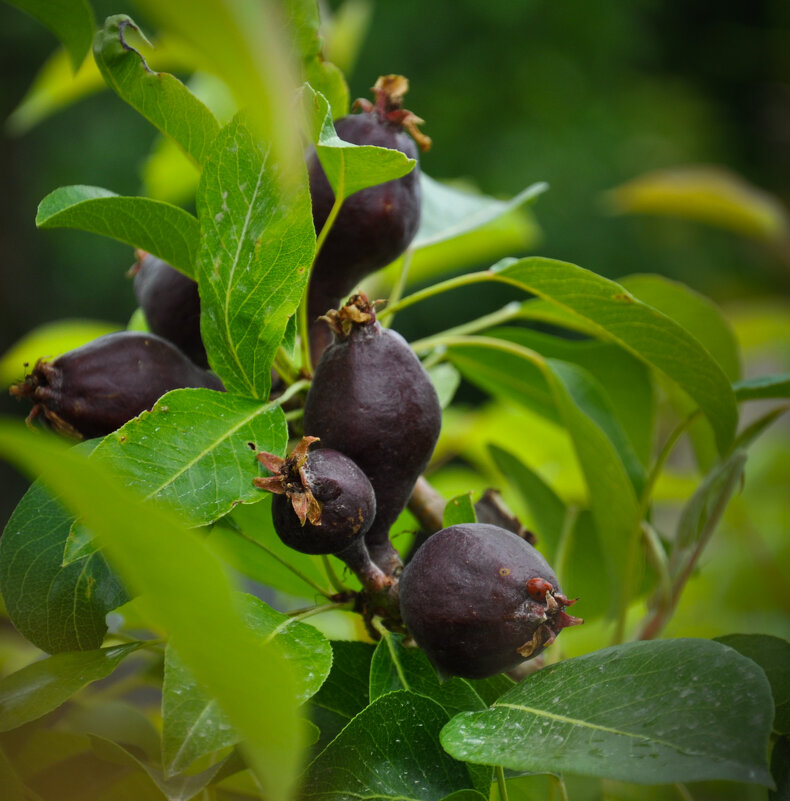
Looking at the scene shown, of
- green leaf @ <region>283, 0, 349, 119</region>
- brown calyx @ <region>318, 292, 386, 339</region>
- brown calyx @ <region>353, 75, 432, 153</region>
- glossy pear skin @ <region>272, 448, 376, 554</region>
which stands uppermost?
green leaf @ <region>283, 0, 349, 119</region>

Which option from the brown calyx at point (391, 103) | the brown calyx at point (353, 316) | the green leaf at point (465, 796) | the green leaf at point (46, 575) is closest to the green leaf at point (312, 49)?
the brown calyx at point (391, 103)

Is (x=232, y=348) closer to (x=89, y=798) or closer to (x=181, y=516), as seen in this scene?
(x=181, y=516)

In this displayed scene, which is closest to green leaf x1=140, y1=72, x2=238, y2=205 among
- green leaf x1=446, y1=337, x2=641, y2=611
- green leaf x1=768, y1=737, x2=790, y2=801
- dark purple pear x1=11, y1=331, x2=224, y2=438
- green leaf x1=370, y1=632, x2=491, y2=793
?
green leaf x1=446, y1=337, x2=641, y2=611

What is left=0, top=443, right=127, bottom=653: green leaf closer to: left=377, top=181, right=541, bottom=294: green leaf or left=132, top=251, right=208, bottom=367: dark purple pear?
left=132, top=251, right=208, bottom=367: dark purple pear

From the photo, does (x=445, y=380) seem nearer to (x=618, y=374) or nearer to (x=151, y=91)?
(x=618, y=374)

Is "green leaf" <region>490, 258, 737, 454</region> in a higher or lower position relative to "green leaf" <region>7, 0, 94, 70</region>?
lower

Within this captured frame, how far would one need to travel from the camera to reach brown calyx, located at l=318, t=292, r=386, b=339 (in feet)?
1.23

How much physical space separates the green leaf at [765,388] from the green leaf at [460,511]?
0.22 meters

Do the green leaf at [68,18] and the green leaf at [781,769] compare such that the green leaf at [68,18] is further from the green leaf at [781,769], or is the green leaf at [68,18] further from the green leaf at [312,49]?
the green leaf at [781,769]

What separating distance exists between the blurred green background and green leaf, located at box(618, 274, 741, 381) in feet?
12.3

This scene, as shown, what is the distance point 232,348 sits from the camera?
378 mm

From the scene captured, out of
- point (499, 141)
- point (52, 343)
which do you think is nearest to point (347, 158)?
point (52, 343)

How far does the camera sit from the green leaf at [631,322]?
450mm

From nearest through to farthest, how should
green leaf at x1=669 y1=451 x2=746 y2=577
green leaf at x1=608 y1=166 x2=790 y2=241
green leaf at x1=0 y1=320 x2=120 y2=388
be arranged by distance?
1. green leaf at x1=669 y1=451 x2=746 y2=577
2. green leaf at x1=0 y1=320 x2=120 y2=388
3. green leaf at x1=608 y1=166 x2=790 y2=241
